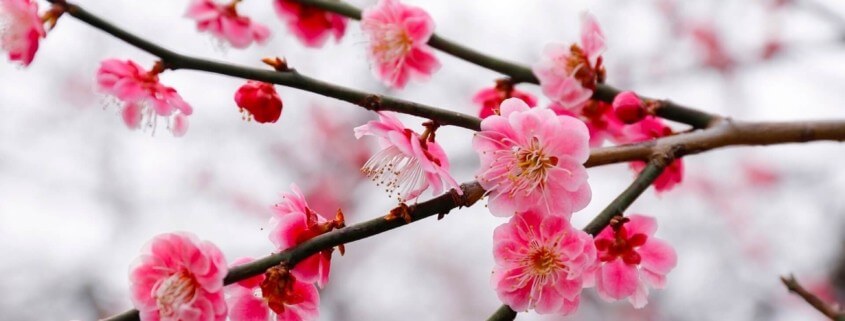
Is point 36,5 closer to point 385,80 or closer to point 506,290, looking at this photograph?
point 385,80

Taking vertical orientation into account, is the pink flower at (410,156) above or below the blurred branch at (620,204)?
below

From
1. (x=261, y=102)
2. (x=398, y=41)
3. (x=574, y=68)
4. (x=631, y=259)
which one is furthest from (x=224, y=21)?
(x=631, y=259)

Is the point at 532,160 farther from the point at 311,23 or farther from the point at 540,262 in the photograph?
the point at 311,23

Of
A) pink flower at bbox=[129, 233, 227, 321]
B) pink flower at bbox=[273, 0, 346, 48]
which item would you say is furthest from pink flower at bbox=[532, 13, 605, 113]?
pink flower at bbox=[129, 233, 227, 321]

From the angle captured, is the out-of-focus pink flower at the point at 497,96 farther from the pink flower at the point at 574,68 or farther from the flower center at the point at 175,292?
the flower center at the point at 175,292

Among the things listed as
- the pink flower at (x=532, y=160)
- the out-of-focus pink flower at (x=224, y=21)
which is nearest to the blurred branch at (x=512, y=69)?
the out-of-focus pink flower at (x=224, y=21)

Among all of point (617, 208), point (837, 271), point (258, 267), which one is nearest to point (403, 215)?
point (258, 267)
